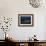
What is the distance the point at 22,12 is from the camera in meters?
4.85

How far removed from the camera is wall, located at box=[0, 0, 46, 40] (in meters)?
4.81

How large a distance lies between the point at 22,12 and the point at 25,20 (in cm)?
32

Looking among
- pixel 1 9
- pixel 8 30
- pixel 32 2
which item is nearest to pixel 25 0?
pixel 32 2

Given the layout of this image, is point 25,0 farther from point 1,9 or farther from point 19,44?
point 19,44

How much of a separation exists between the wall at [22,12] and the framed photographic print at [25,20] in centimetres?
11

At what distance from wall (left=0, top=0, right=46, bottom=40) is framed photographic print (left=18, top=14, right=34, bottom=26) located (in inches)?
4.4

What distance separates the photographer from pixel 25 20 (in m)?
4.86

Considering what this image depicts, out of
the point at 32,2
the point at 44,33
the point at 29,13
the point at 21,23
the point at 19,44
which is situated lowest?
the point at 19,44

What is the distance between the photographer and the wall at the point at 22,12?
481 cm

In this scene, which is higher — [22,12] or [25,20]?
[22,12]

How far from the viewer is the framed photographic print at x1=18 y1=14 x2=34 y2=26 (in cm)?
484

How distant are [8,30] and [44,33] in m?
1.33

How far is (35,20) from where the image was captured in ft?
15.9

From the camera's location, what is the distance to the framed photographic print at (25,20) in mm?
4839
